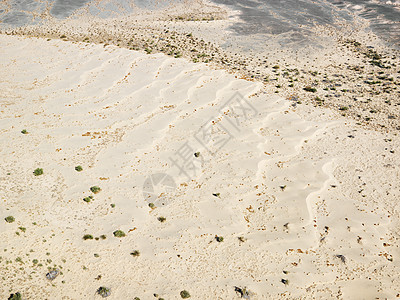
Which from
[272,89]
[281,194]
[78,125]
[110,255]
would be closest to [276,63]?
[272,89]

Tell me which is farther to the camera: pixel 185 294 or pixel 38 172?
pixel 38 172

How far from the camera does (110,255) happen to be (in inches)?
584

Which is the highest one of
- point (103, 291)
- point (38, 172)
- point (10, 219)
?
point (38, 172)

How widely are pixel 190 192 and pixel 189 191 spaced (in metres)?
0.10

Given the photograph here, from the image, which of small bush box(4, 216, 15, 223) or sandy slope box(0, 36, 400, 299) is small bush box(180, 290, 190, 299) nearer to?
sandy slope box(0, 36, 400, 299)

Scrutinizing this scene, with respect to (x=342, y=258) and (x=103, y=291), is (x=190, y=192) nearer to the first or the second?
(x=103, y=291)

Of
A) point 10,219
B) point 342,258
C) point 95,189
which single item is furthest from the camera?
point 95,189

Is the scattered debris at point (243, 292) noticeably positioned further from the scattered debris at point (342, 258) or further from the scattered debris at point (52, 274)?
the scattered debris at point (52, 274)

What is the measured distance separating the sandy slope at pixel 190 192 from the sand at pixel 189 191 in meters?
0.07

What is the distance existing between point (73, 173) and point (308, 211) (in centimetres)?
1378

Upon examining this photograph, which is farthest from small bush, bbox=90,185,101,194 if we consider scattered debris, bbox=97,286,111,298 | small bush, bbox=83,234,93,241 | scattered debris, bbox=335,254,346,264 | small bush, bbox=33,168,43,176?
scattered debris, bbox=335,254,346,264

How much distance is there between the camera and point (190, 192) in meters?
18.5

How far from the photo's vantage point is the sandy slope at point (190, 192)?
46.3 feet

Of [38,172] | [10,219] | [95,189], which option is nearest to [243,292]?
[95,189]
